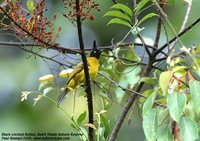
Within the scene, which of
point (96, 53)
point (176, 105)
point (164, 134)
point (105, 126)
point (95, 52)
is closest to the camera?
point (176, 105)

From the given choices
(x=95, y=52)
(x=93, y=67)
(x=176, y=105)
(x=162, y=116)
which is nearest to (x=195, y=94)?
(x=176, y=105)

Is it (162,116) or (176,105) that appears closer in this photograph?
(176,105)

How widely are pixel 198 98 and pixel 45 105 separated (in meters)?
2.48

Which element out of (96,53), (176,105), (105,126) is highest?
(96,53)

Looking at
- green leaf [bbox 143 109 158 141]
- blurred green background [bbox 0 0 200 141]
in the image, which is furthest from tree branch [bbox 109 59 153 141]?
blurred green background [bbox 0 0 200 141]

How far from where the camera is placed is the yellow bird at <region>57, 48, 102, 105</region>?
256 centimetres

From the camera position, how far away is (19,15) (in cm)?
184

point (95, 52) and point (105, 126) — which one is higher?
point (95, 52)

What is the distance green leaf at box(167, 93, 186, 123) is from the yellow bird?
1.06 m

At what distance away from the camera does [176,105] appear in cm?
143

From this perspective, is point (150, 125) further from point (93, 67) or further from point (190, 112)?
point (93, 67)

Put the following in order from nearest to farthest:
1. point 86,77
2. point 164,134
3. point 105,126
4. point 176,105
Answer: point 176,105
point 164,134
point 86,77
point 105,126

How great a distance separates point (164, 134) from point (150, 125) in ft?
0.20

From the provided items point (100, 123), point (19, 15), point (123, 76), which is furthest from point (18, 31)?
point (123, 76)
